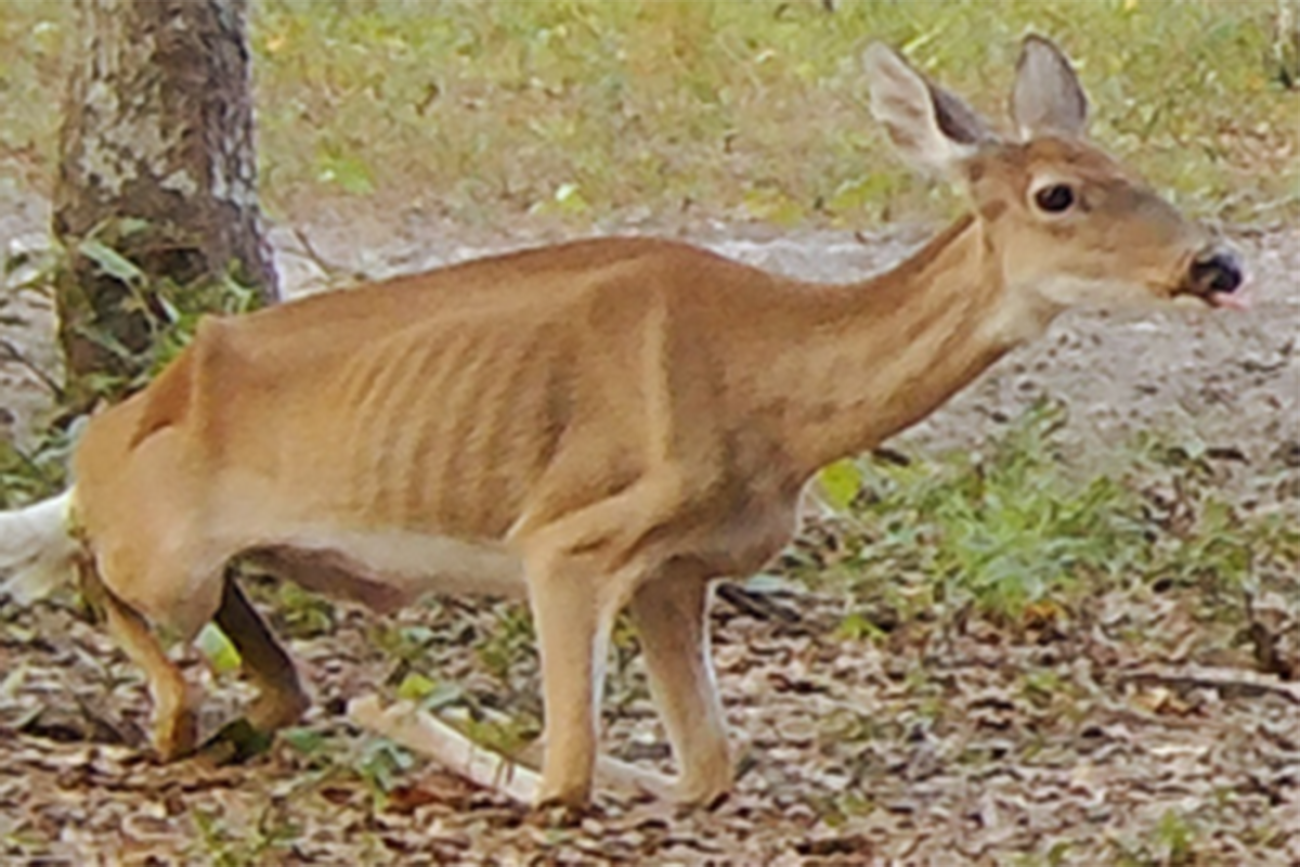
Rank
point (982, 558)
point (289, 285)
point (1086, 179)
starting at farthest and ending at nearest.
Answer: point (289, 285)
point (982, 558)
point (1086, 179)

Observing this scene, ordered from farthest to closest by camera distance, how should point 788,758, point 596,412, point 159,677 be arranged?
point 788,758
point 159,677
point 596,412

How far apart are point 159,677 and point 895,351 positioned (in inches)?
49.5

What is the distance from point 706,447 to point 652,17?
901 centimetres

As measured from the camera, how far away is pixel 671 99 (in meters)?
12.1

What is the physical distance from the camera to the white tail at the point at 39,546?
483 centimetres

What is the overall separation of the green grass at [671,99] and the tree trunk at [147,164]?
11.3 feet

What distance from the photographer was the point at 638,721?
530 cm

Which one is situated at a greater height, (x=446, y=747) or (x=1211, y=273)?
(x=1211, y=273)

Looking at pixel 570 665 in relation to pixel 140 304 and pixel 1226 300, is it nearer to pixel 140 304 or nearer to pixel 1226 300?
pixel 1226 300

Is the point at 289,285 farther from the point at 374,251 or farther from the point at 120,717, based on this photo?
the point at 120,717

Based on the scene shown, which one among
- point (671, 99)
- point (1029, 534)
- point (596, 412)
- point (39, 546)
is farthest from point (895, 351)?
point (671, 99)

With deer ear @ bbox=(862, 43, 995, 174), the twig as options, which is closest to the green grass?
the twig

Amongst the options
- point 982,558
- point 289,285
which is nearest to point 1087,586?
point 982,558

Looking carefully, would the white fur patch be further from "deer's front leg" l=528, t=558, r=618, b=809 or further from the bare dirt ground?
the bare dirt ground
